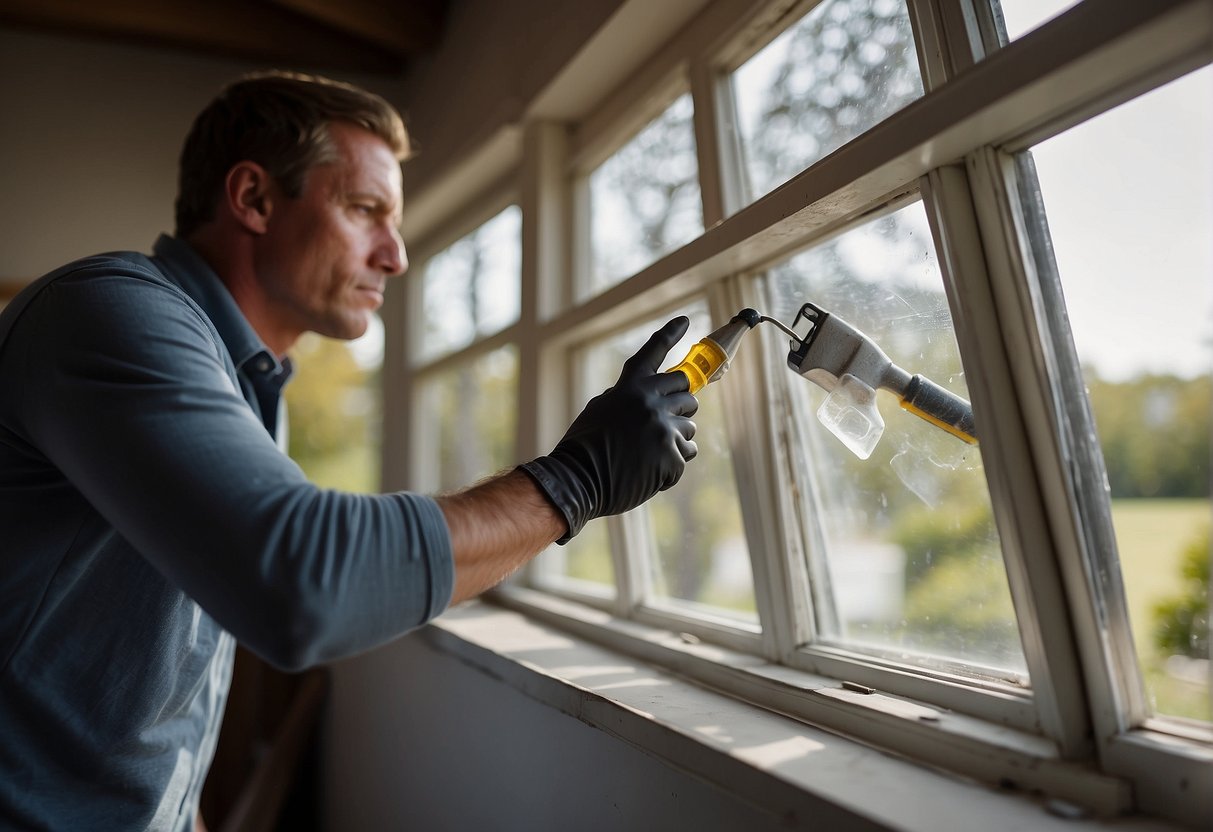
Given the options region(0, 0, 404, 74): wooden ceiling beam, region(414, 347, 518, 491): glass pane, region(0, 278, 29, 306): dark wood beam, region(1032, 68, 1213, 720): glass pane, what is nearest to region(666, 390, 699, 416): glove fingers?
region(1032, 68, 1213, 720): glass pane

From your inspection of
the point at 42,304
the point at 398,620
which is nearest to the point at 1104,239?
the point at 398,620

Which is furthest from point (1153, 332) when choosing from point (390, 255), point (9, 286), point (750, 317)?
point (9, 286)

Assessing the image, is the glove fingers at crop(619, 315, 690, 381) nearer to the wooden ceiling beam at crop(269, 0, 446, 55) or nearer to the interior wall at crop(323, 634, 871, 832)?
the interior wall at crop(323, 634, 871, 832)

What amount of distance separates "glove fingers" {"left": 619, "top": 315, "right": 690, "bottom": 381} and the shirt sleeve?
295mm

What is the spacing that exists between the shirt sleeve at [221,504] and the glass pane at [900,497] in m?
0.63

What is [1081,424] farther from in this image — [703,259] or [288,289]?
[288,289]

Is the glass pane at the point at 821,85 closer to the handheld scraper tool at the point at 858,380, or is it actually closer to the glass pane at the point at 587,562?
the handheld scraper tool at the point at 858,380

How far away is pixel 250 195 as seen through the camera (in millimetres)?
1266

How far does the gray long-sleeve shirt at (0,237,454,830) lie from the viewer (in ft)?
2.23

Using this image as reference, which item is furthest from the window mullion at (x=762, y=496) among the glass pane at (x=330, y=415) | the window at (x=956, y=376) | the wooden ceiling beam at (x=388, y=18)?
the glass pane at (x=330, y=415)

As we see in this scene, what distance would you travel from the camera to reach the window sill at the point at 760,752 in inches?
27.8

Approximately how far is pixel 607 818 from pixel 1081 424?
2.60 ft

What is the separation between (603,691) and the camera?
1121 millimetres

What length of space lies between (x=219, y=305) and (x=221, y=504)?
611 mm
